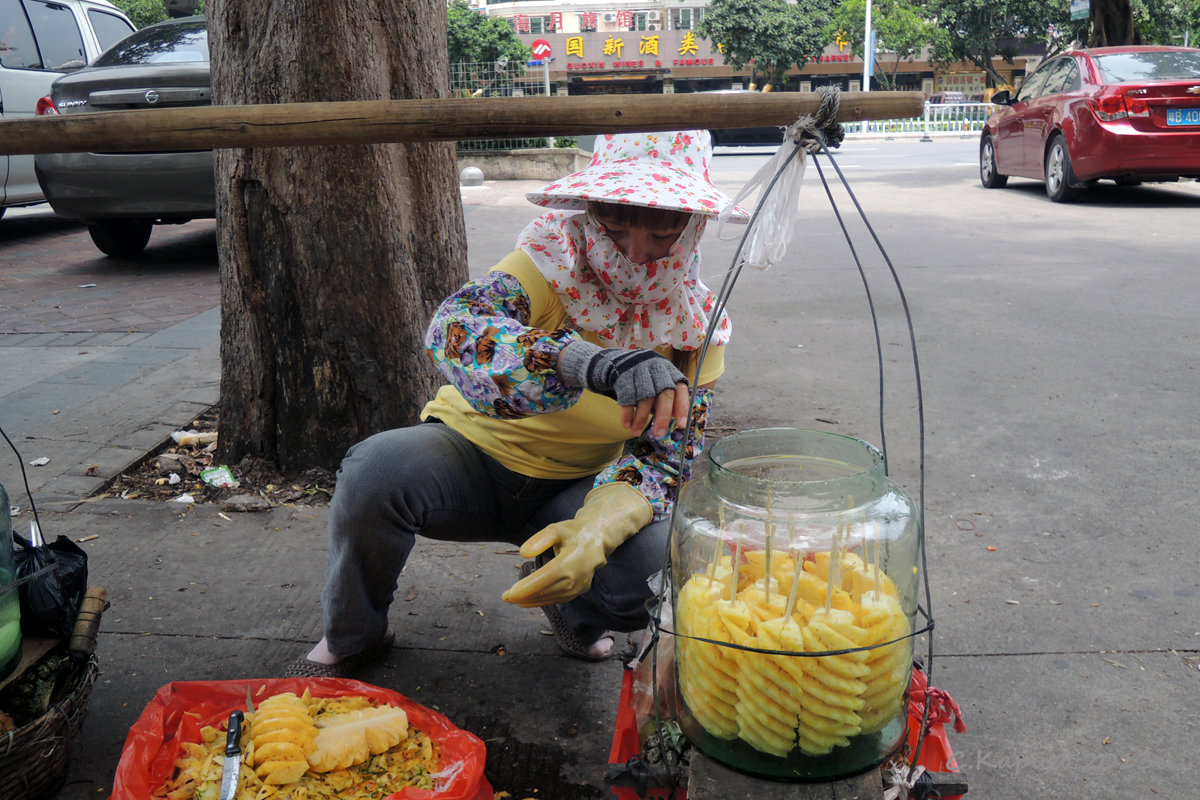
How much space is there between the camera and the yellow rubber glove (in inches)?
62.5

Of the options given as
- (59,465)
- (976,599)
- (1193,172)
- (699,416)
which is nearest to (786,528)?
(699,416)

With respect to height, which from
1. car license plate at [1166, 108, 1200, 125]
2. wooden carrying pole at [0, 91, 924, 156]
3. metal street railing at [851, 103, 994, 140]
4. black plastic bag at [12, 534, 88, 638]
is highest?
metal street railing at [851, 103, 994, 140]

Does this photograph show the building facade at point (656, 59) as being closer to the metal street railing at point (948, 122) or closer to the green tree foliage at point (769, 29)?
the green tree foliage at point (769, 29)

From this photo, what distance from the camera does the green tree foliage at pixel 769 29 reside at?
3781cm

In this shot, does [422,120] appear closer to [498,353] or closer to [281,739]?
[498,353]

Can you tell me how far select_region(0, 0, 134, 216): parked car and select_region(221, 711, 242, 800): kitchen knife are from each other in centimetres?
738

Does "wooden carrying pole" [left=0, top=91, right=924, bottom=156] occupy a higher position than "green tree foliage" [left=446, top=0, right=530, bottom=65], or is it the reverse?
"green tree foliage" [left=446, top=0, right=530, bottom=65]

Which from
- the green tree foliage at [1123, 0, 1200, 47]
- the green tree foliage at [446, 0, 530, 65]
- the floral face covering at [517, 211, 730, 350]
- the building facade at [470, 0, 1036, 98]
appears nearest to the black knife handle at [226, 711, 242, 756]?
the floral face covering at [517, 211, 730, 350]

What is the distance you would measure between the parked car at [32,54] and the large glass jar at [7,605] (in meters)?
7.02

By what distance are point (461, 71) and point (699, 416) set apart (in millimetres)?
13858

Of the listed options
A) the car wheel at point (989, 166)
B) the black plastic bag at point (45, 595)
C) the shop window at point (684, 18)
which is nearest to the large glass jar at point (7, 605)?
the black plastic bag at point (45, 595)

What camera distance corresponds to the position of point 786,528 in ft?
4.57

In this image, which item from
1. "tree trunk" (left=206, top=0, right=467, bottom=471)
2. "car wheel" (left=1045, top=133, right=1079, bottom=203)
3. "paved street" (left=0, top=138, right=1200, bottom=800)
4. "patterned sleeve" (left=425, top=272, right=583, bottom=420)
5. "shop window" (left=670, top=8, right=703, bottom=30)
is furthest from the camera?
"shop window" (left=670, top=8, right=703, bottom=30)

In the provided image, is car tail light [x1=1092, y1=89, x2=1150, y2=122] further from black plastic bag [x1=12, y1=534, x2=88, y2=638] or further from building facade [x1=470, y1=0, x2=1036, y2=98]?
building facade [x1=470, y1=0, x2=1036, y2=98]
